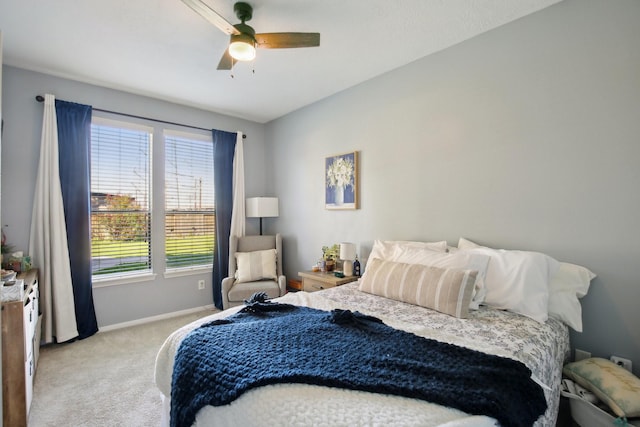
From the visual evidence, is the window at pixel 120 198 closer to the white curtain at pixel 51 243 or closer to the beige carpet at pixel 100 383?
the white curtain at pixel 51 243

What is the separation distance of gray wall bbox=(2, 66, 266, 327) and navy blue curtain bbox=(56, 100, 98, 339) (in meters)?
0.14

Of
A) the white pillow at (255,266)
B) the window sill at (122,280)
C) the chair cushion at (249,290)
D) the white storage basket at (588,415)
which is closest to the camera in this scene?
the white storage basket at (588,415)

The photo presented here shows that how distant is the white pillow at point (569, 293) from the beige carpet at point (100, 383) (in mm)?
2614

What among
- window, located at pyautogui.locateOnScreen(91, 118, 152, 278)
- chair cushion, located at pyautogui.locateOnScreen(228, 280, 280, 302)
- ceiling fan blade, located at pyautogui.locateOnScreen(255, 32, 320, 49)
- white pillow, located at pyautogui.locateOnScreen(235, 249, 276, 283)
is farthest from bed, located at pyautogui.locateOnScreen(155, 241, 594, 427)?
window, located at pyautogui.locateOnScreen(91, 118, 152, 278)

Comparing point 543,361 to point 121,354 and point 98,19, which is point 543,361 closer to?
point 121,354

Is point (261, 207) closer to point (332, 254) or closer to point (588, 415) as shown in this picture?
point (332, 254)

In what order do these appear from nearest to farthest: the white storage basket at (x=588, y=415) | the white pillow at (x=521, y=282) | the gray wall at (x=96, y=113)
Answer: the white storage basket at (x=588, y=415) → the white pillow at (x=521, y=282) → the gray wall at (x=96, y=113)

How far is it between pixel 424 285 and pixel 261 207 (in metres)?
2.68

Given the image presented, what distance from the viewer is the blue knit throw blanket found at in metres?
1.04

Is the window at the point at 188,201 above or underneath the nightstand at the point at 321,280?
above

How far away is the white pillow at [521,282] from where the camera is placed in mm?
1801

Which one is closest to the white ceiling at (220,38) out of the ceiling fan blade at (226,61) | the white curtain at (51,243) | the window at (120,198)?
the ceiling fan blade at (226,61)

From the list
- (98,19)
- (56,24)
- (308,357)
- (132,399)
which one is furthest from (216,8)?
(132,399)

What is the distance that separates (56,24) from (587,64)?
3692mm
